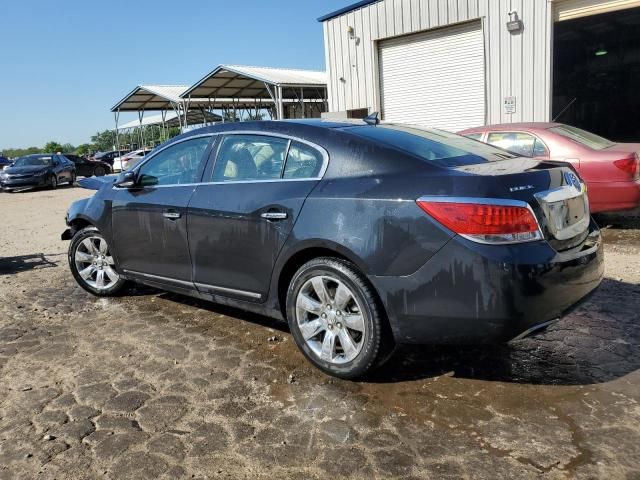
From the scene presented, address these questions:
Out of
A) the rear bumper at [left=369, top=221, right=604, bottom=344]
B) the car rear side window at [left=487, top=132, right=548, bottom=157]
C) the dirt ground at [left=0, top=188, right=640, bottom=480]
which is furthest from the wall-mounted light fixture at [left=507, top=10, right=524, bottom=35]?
the rear bumper at [left=369, top=221, right=604, bottom=344]

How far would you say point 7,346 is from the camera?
427 cm

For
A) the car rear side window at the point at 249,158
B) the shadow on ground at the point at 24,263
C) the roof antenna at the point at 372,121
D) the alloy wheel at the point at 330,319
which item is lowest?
the shadow on ground at the point at 24,263

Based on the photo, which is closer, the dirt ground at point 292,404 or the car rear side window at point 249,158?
the dirt ground at point 292,404

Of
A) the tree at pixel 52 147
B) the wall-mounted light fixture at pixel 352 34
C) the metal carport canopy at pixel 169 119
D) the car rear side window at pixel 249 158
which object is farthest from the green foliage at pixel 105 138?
the car rear side window at pixel 249 158

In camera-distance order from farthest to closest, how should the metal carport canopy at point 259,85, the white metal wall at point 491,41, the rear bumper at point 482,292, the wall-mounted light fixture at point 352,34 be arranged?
the metal carport canopy at point 259,85 < the wall-mounted light fixture at point 352,34 < the white metal wall at point 491,41 < the rear bumper at point 482,292

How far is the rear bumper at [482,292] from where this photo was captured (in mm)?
2775

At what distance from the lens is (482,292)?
9.19 feet

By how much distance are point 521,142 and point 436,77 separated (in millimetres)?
6953

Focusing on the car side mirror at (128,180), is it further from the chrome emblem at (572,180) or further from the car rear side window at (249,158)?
the chrome emblem at (572,180)

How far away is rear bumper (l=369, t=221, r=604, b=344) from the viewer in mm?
2775

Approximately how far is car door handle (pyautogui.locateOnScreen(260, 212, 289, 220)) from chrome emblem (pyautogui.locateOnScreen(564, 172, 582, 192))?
168 cm

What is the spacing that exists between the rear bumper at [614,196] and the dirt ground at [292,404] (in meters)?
2.66

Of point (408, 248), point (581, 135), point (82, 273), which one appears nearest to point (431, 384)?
point (408, 248)

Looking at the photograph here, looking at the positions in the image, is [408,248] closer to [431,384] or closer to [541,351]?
[431,384]
